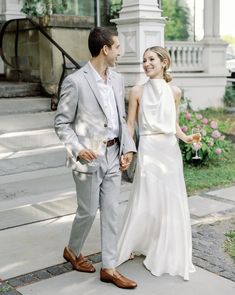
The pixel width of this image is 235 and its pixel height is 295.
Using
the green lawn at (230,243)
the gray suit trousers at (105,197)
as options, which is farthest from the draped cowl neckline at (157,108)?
the green lawn at (230,243)

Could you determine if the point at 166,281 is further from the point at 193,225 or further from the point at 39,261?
the point at 193,225

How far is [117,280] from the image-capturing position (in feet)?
12.8

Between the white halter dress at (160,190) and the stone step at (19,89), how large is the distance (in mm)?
4394

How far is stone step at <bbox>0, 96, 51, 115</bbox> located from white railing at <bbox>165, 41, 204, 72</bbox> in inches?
201

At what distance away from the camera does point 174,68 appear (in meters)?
12.5

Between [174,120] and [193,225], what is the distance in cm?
154

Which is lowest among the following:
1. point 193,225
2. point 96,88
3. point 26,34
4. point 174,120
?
point 193,225

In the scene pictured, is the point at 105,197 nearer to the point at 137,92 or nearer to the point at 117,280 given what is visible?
the point at 117,280

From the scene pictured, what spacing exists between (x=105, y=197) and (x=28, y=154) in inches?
112

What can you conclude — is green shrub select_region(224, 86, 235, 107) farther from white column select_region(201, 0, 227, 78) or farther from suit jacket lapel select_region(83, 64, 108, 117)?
suit jacket lapel select_region(83, 64, 108, 117)

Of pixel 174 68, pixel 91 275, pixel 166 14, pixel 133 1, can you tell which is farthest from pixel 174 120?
Result: pixel 166 14

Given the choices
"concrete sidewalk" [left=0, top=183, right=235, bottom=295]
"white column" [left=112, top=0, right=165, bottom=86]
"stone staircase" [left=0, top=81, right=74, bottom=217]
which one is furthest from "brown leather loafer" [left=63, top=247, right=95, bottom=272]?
"white column" [left=112, top=0, right=165, bottom=86]

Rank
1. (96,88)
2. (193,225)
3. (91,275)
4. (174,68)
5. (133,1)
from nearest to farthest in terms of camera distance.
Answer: (96,88)
(91,275)
(193,225)
(133,1)
(174,68)

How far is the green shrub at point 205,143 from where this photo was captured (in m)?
8.02
